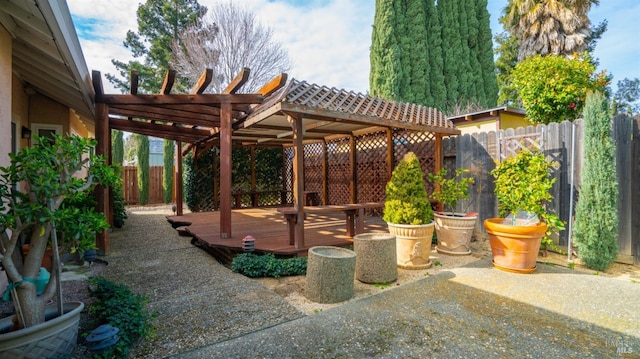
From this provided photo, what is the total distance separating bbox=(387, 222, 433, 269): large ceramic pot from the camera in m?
4.17

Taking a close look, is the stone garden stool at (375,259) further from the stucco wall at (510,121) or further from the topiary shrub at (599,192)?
the stucco wall at (510,121)

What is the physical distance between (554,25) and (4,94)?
16.3m

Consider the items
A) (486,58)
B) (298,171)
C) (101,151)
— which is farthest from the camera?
(486,58)

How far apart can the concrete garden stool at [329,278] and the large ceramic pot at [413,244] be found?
1.34 meters

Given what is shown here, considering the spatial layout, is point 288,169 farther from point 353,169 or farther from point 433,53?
→ point 433,53

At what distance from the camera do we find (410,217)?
4254mm

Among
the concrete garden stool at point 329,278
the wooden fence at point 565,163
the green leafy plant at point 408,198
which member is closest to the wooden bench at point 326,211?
the green leafy plant at point 408,198

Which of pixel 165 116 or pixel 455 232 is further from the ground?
pixel 165 116

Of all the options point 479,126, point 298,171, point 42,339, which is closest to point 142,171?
point 298,171

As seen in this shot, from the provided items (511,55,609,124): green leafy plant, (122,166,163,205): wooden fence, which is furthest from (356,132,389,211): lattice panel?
(122,166,163,205): wooden fence

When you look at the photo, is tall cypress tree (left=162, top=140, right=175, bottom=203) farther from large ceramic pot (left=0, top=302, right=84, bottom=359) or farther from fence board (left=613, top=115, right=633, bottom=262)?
fence board (left=613, top=115, right=633, bottom=262)

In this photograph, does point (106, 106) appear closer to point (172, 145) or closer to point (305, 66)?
point (172, 145)

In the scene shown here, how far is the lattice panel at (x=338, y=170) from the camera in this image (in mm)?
8805

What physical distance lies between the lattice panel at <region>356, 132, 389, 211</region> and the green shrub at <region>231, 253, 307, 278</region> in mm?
4100
